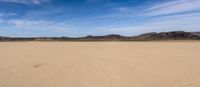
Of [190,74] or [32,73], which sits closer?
[190,74]

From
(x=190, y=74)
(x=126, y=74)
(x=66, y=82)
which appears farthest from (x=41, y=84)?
(x=190, y=74)

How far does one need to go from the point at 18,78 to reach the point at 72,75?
1.18 metres

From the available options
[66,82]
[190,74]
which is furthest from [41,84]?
[190,74]

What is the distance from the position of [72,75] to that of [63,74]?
26 cm

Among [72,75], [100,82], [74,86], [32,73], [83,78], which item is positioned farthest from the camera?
[32,73]

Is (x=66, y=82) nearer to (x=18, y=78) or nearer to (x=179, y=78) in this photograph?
(x=18, y=78)

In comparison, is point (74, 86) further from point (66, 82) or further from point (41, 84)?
point (41, 84)

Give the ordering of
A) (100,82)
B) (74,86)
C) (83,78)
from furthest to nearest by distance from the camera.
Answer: (83,78) → (100,82) → (74,86)

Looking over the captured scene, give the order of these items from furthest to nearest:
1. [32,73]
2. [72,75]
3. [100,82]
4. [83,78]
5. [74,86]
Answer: [32,73] < [72,75] < [83,78] < [100,82] < [74,86]

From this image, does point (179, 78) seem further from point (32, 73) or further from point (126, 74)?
point (32, 73)

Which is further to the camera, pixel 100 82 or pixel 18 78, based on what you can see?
pixel 18 78

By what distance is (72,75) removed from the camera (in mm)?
4895

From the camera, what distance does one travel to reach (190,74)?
4.85 metres

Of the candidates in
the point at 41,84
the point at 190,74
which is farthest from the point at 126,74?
the point at 41,84
